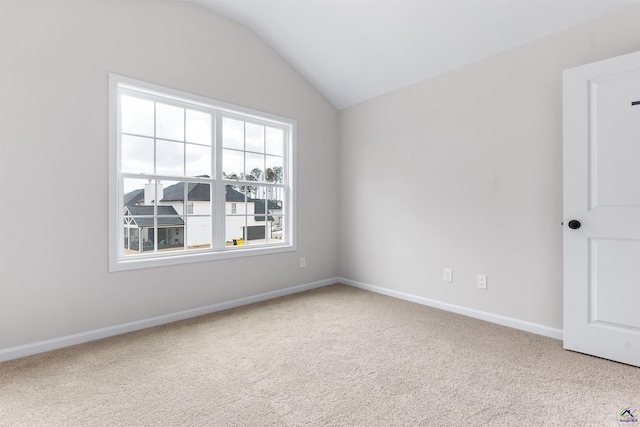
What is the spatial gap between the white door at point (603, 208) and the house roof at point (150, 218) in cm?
324

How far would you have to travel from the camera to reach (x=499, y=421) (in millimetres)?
1510


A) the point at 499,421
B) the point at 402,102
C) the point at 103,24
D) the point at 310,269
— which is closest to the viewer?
the point at 499,421

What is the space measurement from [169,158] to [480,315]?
3249mm

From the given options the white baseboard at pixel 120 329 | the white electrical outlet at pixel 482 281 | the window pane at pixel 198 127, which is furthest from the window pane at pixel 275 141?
the white electrical outlet at pixel 482 281

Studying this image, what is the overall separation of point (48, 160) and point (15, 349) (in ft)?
4.33

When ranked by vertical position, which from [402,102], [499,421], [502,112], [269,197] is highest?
[402,102]

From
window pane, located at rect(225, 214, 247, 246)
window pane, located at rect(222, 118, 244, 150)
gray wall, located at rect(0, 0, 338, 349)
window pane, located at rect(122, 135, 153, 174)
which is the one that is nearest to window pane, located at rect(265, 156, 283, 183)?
window pane, located at rect(222, 118, 244, 150)

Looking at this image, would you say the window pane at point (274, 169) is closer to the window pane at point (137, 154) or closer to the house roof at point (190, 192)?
the house roof at point (190, 192)

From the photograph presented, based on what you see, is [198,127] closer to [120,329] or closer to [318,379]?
[120,329]

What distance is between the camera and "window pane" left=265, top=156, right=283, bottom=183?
3.78 meters

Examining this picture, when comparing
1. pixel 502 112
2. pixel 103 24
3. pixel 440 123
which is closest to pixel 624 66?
pixel 502 112

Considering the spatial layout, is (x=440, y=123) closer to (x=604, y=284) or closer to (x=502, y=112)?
(x=502, y=112)

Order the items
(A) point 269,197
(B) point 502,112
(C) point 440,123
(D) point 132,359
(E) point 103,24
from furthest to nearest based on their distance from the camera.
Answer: (A) point 269,197 < (C) point 440,123 < (B) point 502,112 < (E) point 103,24 < (D) point 132,359

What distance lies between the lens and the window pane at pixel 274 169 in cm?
378
